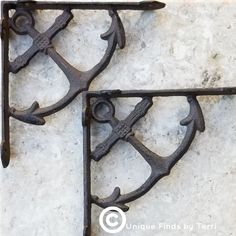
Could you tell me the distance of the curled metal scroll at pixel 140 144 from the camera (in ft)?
2.64

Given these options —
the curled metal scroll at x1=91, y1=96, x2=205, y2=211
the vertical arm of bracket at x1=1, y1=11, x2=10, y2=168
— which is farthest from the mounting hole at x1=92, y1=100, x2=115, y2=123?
the vertical arm of bracket at x1=1, y1=11, x2=10, y2=168

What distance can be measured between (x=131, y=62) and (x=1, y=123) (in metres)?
0.21

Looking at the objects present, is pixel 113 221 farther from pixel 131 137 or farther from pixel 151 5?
pixel 151 5

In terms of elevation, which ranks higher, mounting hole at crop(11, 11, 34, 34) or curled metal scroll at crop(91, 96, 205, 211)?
mounting hole at crop(11, 11, 34, 34)

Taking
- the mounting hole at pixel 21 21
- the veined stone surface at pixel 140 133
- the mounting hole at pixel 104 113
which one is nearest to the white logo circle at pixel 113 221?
the veined stone surface at pixel 140 133

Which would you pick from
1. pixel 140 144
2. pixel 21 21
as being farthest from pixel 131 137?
pixel 21 21

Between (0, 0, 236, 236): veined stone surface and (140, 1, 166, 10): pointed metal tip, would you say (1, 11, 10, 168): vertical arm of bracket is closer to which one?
(0, 0, 236, 236): veined stone surface

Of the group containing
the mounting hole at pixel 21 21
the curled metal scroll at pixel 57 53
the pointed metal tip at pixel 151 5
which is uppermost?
the pointed metal tip at pixel 151 5

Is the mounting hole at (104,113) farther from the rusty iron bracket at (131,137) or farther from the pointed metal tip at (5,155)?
the pointed metal tip at (5,155)

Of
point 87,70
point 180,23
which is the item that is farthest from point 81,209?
point 180,23

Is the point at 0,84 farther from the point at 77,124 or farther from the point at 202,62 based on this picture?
the point at 202,62

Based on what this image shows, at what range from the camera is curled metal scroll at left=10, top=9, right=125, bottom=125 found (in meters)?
0.82

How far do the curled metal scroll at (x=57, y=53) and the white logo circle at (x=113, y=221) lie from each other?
17 cm

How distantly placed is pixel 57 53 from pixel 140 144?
18 cm
